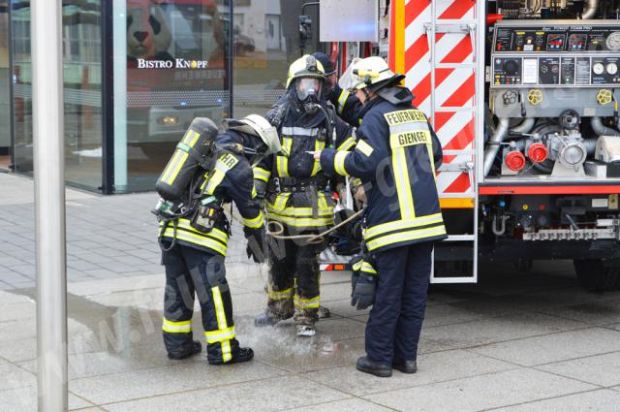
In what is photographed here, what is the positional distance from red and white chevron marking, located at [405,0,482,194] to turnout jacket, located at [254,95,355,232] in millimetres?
680

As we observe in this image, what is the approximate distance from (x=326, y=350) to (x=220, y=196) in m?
1.22

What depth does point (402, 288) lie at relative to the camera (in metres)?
6.29

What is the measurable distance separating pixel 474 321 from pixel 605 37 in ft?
7.52

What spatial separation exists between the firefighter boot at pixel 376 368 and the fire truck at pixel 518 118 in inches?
43.5

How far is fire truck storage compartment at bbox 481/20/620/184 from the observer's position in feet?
25.0

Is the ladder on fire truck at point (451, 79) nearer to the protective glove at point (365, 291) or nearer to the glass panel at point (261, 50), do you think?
the protective glove at point (365, 291)

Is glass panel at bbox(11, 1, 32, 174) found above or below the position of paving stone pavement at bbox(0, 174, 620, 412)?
above

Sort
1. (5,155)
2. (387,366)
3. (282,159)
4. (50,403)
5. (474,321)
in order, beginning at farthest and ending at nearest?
(5,155)
(474,321)
(282,159)
(387,366)
(50,403)

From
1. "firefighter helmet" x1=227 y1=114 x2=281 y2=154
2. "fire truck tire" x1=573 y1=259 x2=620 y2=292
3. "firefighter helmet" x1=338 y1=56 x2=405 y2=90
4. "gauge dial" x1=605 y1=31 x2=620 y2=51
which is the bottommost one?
"fire truck tire" x1=573 y1=259 x2=620 y2=292

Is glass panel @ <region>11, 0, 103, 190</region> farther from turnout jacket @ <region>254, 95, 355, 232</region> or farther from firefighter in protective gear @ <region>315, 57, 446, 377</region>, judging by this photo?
Answer: firefighter in protective gear @ <region>315, 57, 446, 377</region>

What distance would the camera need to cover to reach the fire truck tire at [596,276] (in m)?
8.33

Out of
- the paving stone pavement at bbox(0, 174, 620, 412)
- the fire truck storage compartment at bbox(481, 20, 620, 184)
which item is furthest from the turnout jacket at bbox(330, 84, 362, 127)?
the paving stone pavement at bbox(0, 174, 620, 412)

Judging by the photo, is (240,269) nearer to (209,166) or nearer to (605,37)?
(209,166)

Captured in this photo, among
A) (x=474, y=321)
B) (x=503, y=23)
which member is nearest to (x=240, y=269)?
(x=474, y=321)
